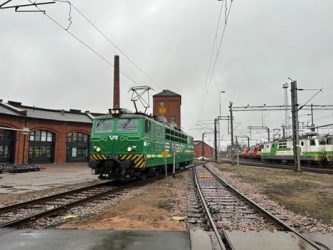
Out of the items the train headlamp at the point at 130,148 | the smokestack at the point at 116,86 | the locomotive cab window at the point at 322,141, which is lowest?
the train headlamp at the point at 130,148

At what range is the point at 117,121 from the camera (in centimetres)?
1712

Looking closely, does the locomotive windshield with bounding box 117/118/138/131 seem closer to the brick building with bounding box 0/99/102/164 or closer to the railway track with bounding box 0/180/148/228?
the railway track with bounding box 0/180/148/228

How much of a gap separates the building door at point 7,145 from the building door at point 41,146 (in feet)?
8.46

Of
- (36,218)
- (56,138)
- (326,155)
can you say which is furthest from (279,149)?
(36,218)

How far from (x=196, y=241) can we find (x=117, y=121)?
11.2 m

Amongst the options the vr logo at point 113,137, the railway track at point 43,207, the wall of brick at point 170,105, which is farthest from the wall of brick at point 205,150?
the railway track at point 43,207

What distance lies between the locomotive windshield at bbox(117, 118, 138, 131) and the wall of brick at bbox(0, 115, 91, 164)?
24661mm

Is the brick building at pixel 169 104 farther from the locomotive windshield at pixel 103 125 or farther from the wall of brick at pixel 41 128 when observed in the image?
the locomotive windshield at pixel 103 125

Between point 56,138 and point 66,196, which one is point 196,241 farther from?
point 56,138

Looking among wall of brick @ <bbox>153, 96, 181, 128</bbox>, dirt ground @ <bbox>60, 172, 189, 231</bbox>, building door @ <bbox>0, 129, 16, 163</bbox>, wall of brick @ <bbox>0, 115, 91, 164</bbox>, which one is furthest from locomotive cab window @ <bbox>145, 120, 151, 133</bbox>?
wall of brick @ <bbox>153, 96, 181, 128</bbox>

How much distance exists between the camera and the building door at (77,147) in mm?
46469

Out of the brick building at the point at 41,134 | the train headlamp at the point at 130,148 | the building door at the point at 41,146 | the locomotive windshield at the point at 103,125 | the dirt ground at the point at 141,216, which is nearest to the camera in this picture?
the dirt ground at the point at 141,216

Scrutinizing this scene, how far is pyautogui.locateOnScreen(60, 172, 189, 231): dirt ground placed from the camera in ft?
25.9

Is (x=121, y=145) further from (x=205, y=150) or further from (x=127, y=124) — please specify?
(x=205, y=150)
